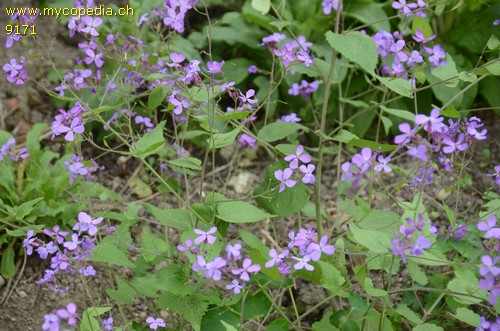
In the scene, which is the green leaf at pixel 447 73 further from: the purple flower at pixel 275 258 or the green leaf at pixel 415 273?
the purple flower at pixel 275 258

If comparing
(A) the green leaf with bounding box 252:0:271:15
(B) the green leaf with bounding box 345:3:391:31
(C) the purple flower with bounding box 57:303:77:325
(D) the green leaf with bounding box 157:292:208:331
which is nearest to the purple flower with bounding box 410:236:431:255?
(D) the green leaf with bounding box 157:292:208:331

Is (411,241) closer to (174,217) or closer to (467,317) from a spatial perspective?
(467,317)

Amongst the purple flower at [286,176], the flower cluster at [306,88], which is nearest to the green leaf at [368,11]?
the flower cluster at [306,88]

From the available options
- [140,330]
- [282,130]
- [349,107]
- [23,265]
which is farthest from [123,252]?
[349,107]

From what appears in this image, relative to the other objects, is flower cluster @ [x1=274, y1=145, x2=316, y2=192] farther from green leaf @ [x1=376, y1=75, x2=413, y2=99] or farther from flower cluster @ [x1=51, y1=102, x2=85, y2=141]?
flower cluster @ [x1=51, y1=102, x2=85, y2=141]

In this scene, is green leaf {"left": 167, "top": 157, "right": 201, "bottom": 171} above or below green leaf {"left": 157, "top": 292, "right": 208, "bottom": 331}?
above
